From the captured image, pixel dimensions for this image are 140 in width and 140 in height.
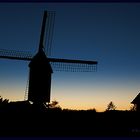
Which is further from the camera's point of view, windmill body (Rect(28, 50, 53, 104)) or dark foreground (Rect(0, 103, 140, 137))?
windmill body (Rect(28, 50, 53, 104))

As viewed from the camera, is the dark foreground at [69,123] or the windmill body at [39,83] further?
the windmill body at [39,83]

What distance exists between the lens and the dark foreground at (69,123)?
15945mm

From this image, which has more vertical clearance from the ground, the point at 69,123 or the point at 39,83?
the point at 39,83

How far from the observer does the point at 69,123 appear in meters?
17.4

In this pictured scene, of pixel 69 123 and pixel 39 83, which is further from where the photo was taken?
pixel 39 83

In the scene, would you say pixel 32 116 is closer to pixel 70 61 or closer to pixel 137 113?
pixel 137 113

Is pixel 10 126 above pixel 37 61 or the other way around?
the other way around

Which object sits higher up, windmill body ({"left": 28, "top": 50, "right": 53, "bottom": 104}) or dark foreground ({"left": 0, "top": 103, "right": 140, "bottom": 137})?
windmill body ({"left": 28, "top": 50, "right": 53, "bottom": 104})

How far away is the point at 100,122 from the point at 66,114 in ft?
6.63

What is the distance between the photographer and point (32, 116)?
17.0 metres

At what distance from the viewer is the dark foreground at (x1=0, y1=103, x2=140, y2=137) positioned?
15945 millimetres

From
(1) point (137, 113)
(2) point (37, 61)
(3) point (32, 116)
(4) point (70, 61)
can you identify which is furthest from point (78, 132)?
(4) point (70, 61)

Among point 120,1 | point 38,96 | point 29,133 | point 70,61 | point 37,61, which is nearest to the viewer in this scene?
point 120,1

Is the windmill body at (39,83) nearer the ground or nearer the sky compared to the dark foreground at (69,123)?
nearer the sky
